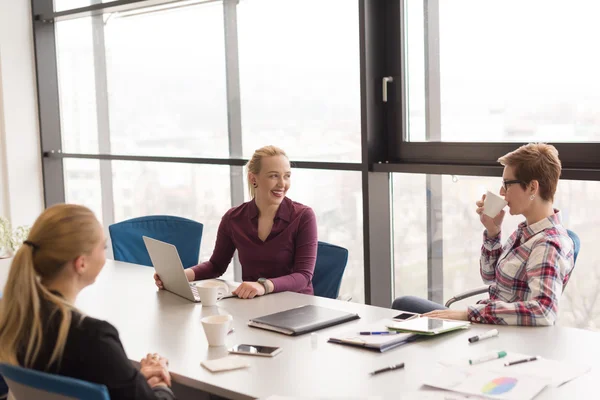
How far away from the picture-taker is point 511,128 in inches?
139

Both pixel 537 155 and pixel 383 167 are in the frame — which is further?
pixel 383 167

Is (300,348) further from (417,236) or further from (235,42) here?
(235,42)

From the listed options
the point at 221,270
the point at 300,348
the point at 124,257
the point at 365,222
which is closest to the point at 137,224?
the point at 124,257

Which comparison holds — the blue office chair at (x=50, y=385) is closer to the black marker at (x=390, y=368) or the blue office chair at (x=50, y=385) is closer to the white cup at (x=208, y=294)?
the black marker at (x=390, y=368)

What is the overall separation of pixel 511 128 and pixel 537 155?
2.73 ft

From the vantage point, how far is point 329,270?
11.0 feet

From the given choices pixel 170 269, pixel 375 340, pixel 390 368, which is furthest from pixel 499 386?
pixel 170 269

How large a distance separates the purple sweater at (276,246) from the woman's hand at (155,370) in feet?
3.44

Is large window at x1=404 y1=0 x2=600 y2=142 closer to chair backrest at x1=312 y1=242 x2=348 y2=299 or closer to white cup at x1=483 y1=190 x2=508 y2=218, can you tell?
white cup at x1=483 y1=190 x2=508 y2=218

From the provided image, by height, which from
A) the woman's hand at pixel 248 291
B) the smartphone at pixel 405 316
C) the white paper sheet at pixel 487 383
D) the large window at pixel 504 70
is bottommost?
the white paper sheet at pixel 487 383

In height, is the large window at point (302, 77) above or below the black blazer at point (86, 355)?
above

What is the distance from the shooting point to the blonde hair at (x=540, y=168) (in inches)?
106

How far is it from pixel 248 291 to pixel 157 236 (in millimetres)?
1255

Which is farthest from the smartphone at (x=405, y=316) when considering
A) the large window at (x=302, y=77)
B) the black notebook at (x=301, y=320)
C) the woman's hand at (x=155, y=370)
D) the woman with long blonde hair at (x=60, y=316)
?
the large window at (x=302, y=77)
